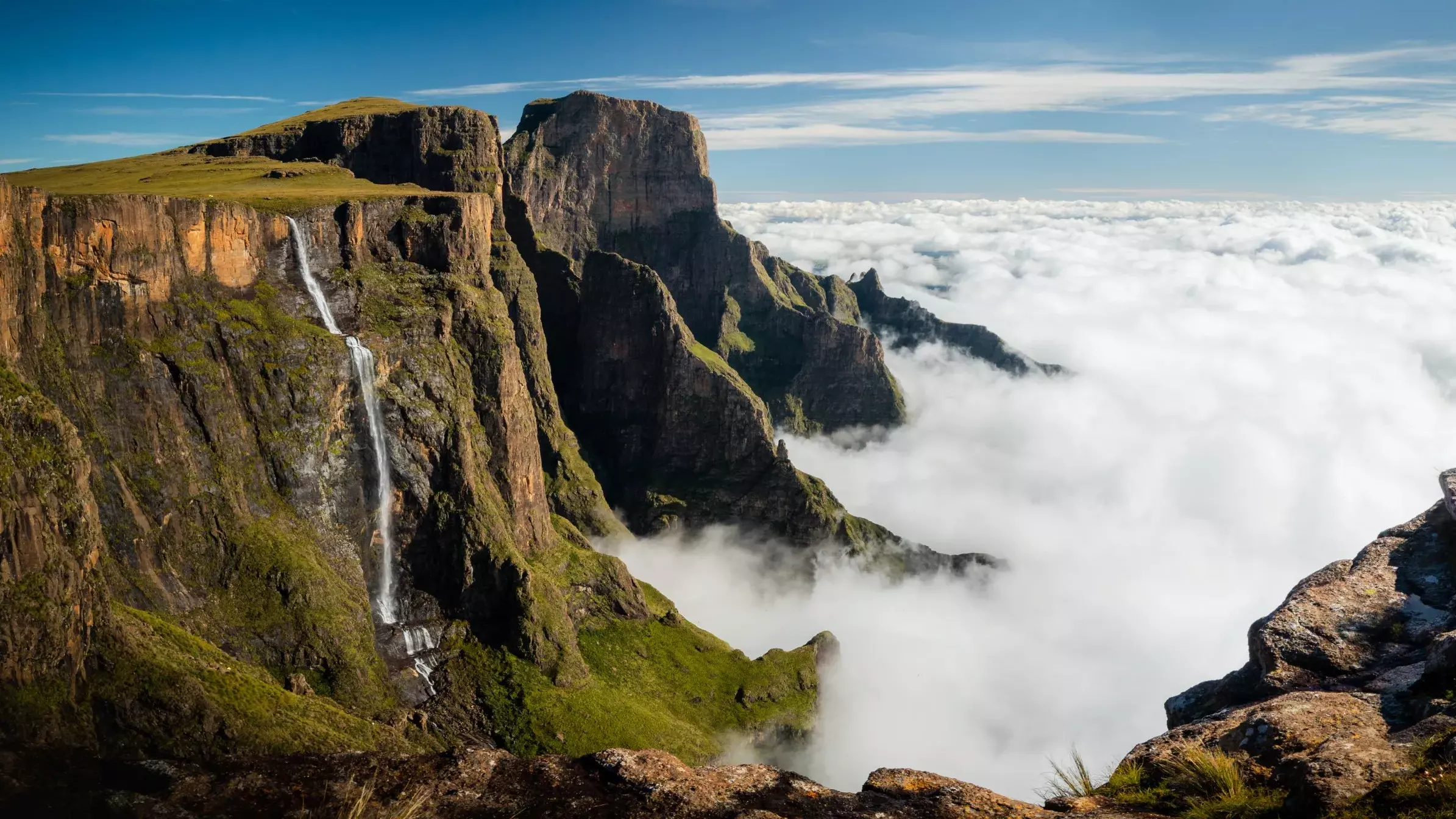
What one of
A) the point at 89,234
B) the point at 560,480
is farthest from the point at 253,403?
the point at 560,480

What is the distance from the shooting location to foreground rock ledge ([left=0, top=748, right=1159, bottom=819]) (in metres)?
16.2

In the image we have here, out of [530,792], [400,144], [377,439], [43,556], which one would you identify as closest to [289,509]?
[377,439]

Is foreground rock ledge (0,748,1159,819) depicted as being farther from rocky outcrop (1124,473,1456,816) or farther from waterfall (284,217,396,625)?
waterfall (284,217,396,625)

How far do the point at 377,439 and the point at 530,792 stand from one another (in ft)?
233

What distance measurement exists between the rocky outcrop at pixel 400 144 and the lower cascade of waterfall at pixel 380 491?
194 ft

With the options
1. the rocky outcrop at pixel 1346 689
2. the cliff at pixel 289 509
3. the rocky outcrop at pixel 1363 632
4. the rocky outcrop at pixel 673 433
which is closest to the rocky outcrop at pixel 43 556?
the cliff at pixel 289 509

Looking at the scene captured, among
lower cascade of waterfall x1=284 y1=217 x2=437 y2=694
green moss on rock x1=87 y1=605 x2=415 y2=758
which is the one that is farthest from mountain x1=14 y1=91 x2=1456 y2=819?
lower cascade of waterfall x1=284 y1=217 x2=437 y2=694

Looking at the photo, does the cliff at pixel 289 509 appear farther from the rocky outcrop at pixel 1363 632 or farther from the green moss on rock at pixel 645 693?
the rocky outcrop at pixel 1363 632

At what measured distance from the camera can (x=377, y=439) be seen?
8044 centimetres

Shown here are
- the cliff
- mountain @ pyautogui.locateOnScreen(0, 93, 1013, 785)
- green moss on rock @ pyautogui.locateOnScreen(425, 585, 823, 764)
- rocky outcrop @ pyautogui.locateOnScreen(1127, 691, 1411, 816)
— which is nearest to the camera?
rocky outcrop @ pyautogui.locateOnScreen(1127, 691, 1411, 816)

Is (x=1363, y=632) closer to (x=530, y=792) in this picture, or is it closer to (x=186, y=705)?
(x=530, y=792)

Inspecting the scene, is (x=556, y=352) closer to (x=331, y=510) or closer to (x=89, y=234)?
(x=331, y=510)

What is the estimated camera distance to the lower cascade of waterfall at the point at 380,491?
3123 inches

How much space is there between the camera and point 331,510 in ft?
248
